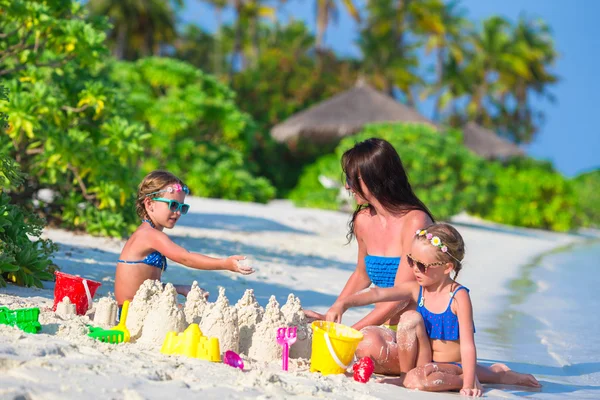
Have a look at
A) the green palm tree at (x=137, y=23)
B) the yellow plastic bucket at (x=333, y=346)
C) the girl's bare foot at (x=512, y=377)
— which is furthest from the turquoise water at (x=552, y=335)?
the green palm tree at (x=137, y=23)

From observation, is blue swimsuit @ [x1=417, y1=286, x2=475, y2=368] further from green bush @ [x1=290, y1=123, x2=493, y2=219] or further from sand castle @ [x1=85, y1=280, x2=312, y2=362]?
green bush @ [x1=290, y1=123, x2=493, y2=219]

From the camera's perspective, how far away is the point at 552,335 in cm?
657

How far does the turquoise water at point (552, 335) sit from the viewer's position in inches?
188

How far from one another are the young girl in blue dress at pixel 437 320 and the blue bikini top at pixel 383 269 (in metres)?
0.23

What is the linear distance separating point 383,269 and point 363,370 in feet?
2.49

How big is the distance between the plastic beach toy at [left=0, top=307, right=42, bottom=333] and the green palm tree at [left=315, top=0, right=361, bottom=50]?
1299 inches

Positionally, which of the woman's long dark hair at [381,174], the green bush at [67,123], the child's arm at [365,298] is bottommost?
the child's arm at [365,298]

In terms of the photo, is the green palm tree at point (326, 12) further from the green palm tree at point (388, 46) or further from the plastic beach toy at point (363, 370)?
the plastic beach toy at point (363, 370)

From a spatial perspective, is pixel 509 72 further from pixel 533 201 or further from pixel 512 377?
pixel 512 377

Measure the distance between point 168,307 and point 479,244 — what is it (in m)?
12.9

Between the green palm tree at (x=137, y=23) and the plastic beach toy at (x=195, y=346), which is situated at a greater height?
the green palm tree at (x=137, y=23)

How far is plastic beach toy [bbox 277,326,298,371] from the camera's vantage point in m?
3.97

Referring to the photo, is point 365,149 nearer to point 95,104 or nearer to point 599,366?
point 599,366

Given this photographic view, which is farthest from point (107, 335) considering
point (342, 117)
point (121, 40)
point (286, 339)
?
point (121, 40)
